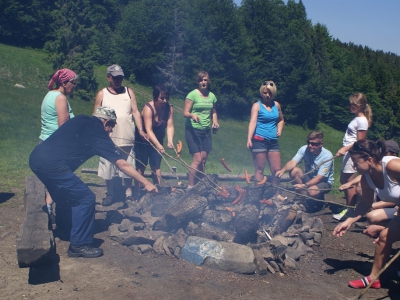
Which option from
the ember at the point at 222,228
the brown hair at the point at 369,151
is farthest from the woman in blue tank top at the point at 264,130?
the brown hair at the point at 369,151

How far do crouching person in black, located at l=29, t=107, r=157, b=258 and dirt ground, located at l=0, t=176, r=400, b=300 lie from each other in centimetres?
25

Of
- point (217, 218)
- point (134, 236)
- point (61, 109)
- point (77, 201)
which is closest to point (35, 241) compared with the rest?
point (77, 201)

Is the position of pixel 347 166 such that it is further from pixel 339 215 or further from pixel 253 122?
pixel 253 122

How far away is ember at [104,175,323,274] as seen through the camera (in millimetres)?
4637

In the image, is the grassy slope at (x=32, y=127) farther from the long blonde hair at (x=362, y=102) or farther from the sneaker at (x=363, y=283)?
the sneaker at (x=363, y=283)

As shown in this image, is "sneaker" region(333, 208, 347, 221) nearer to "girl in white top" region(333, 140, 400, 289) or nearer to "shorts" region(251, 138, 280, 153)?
"shorts" region(251, 138, 280, 153)

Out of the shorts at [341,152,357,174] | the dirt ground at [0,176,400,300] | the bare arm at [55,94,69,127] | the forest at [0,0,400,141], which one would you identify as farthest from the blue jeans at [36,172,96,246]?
the forest at [0,0,400,141]

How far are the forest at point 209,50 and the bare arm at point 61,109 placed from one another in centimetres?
2307

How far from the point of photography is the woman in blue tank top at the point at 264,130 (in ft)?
21.6

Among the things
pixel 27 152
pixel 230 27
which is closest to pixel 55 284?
pixel 27 152

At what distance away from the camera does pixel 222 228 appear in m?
5.55

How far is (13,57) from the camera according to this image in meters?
31.9

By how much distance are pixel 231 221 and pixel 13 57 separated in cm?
3043

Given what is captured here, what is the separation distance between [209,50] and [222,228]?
108 ft
